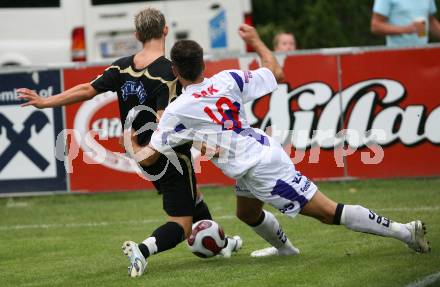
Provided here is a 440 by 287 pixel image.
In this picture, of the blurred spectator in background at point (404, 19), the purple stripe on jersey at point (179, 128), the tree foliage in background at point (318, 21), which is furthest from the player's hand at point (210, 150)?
the tree foliage in background at point (318, 21)

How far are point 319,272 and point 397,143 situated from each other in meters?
5.24

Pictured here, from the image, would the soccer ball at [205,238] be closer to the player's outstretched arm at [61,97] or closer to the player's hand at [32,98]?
the player's outstretched arm at [61,97]

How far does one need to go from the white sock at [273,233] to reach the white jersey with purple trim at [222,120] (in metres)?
0.70

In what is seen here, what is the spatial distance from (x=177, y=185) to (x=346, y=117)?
5024 millimetres

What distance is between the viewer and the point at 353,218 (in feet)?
25.0

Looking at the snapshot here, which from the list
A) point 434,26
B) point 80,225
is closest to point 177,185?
point 80,225

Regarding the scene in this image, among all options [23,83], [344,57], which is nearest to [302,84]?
[344,57]

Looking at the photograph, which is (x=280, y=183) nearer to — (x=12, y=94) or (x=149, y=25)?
(x=149, y=25)

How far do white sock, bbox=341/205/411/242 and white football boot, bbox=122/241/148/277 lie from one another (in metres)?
1.48

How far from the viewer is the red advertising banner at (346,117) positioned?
12.5 meters

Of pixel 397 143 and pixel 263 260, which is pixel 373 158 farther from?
pixel 263 260

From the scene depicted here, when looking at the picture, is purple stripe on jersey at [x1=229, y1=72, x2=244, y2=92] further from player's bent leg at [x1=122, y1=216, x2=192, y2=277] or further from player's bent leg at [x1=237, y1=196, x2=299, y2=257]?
player's bent leg at [x1=122, y1=216, x2=192, y2=277]

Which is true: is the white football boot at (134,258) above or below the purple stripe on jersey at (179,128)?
below

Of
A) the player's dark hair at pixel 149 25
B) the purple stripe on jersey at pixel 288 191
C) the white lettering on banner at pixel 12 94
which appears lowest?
the purple stripe on jersey at pixel 288 191
